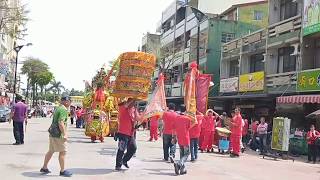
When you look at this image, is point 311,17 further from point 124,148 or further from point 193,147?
point 124,148

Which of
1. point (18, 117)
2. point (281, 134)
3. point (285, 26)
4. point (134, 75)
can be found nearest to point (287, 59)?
point (285, 26)

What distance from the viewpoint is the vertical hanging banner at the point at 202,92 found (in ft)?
65.9

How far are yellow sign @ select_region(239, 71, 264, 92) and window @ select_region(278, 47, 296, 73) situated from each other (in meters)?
1.30

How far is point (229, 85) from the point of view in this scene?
122 ft

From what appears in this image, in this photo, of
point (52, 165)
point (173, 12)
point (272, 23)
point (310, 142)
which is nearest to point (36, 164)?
point (52, 165)

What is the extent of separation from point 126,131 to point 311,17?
15.7 m

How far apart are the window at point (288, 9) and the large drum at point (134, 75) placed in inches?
713

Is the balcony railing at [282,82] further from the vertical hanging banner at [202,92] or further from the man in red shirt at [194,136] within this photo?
the man in red shirt at [194,136]

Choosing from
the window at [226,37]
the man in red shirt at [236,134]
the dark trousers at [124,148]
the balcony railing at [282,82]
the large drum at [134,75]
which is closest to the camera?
the dark trousers at [124,148]

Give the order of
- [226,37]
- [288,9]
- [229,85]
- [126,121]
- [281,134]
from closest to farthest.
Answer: [126,121]
[281,134]
[288,9]
[229,85]
[226,37]

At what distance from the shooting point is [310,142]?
21.9m

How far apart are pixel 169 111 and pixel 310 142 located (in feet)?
33.1

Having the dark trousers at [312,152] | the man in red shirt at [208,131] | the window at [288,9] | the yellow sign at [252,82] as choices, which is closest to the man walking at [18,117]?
the man in red shirt at [208,131]

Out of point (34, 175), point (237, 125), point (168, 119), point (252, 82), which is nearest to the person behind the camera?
point (34, 175)
